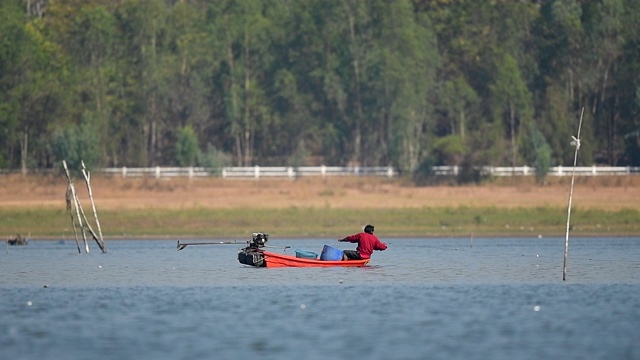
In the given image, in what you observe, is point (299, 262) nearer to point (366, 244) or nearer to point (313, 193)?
point (366, 244)

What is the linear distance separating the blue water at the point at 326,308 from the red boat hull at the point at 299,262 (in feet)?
1.38

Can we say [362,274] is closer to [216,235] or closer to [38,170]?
[216,235]

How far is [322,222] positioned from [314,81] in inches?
1881

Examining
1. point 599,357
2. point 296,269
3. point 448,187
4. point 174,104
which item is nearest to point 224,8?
point 174,104

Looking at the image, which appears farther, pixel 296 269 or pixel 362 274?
pixel 296 269

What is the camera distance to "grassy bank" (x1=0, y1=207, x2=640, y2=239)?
291ft

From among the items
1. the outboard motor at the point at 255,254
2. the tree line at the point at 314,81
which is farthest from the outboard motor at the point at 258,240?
the tree line at the point at 314,81

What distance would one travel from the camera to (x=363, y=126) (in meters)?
135

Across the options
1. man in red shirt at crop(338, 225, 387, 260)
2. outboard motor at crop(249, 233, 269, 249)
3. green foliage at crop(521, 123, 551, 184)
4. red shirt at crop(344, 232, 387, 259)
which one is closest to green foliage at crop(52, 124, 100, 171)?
green foliage at crop(521, 123, 551, 184)

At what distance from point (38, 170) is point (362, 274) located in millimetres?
65202

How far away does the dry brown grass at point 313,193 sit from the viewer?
95.8m

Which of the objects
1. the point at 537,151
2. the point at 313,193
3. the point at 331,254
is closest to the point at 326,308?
the point at 331,254

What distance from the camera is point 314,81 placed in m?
138

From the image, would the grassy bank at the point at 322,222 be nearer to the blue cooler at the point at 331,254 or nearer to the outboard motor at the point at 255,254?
the outboard motor at the point at 255,254
